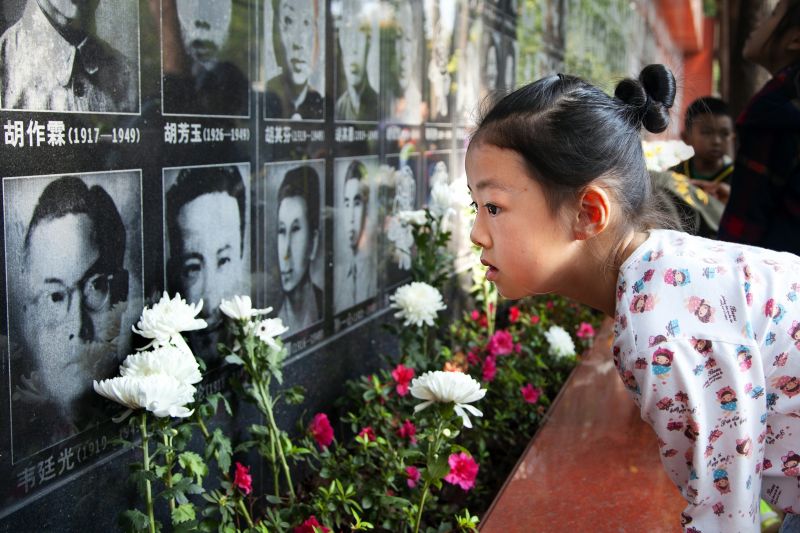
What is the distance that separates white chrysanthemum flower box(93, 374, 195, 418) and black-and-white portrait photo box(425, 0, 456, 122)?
2473 mm

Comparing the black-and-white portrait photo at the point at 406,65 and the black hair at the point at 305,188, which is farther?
the black-and-white portrait photo at the point at 406,65

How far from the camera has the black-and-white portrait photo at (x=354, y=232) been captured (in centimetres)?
293

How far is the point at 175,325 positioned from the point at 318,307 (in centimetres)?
105

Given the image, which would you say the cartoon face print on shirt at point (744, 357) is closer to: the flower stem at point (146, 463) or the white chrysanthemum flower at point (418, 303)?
the flower stem at point (146, 463)

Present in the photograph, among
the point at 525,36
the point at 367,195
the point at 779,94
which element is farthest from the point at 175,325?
the point at 525,36

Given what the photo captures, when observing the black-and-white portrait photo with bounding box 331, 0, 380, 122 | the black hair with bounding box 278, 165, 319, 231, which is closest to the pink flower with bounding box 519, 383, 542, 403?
the black hair with bounding box 278, 165, 319, 231

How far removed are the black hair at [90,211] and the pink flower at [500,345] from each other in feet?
5.64

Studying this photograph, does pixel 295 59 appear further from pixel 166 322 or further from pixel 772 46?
pixel 772 46

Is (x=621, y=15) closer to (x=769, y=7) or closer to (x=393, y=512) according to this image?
(x=769, y=7)

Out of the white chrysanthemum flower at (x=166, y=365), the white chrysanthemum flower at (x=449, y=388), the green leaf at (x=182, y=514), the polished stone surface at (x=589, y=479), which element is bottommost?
the polished stone surface at (x=589, y=479)

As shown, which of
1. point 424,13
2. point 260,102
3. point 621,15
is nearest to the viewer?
point 260,102

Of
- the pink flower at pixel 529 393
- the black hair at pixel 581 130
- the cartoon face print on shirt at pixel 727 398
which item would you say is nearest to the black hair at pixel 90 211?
the black hair at pixel 581 130

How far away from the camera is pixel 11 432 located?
1573 mm

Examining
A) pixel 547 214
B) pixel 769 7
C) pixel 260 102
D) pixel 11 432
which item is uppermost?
pixel 769 7
